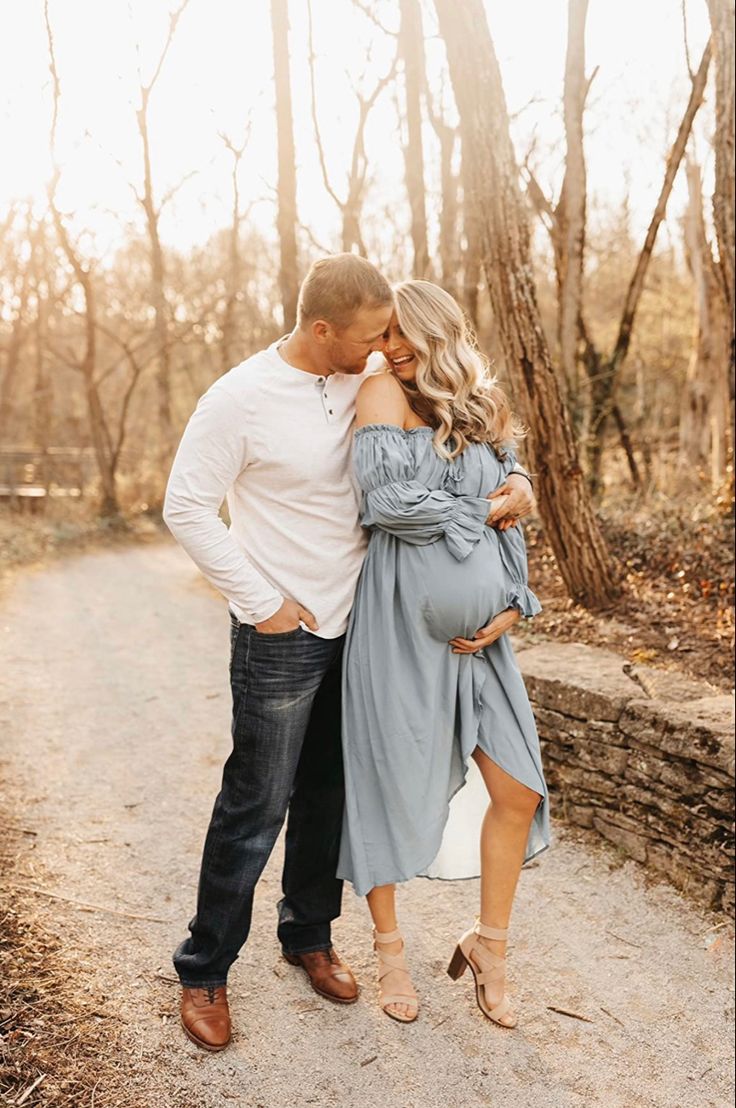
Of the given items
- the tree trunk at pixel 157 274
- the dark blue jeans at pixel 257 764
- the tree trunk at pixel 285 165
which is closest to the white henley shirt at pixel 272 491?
the dark blue jeans at pixel 257 764

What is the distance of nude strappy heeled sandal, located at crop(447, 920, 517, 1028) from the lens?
294cm

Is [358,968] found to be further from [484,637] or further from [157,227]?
[157,227]

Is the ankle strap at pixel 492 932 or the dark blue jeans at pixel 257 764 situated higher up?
the dark blue jeans at pixel 257 764

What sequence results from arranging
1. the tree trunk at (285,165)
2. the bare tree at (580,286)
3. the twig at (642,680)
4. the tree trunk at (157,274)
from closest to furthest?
1. the twig at (642,680)
2. the bare tree at (580,286)
3. the tree trunk at (285,165)
4. the tree trunk at (157,274)

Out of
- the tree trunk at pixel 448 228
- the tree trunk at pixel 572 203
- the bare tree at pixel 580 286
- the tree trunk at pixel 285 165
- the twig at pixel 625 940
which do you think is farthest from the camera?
the tree trunk at pixel 448 228

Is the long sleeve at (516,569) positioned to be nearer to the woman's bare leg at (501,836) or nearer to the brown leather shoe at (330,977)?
the woman's bare leg at (501,836)

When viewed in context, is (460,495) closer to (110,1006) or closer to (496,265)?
(110,1006)

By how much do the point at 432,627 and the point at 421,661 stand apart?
10 centimetres

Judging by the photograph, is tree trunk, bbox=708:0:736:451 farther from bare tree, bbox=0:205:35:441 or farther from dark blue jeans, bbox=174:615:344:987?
bare tree, bbox=0:205:35:441

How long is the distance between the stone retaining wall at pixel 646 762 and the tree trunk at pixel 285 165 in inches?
238

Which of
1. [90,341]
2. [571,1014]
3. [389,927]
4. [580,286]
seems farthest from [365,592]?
[90,341]

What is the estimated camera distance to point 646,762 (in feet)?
14.0

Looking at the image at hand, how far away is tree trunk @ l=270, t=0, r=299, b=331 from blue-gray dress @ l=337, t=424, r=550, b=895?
7320 mm

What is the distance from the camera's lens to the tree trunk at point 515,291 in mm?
5637
